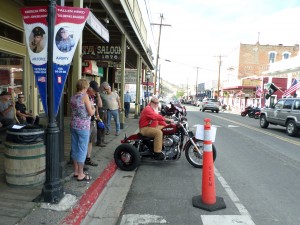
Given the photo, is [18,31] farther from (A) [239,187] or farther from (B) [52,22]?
(A) [239,187]

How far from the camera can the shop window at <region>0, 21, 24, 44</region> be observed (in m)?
9.43

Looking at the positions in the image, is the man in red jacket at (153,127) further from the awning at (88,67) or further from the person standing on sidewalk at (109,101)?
the awning at (88,67)

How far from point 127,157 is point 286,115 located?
11510 millimetres

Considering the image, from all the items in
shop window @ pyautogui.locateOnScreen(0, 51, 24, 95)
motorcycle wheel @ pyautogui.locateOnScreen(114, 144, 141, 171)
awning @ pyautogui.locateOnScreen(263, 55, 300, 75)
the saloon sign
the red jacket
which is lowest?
motorcycle wheel @ pyautogui.locateOnScreen(114, 144, 141, 171)

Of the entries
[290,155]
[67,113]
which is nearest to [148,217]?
[290,155]

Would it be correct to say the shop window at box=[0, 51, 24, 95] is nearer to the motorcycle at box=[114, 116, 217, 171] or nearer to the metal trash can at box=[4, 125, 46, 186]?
the motorcycle at box=[114, 116, 217, 171]

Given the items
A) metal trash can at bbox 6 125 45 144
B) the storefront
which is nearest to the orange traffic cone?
metal trash can at bbox 6 125 45 144

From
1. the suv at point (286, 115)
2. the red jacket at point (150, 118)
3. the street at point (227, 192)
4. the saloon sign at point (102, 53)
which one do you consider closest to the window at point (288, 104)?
the suv at point (286, 115)

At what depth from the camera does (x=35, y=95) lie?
12.2m

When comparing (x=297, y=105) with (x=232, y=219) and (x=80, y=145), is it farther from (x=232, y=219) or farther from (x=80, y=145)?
(x=80, y=145)

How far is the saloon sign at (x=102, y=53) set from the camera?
12.0 metres

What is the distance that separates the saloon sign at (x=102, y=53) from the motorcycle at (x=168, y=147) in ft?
17.5

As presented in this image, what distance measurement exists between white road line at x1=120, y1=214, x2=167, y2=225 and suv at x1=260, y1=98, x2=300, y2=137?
40.5ft

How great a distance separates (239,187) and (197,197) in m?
1.25
